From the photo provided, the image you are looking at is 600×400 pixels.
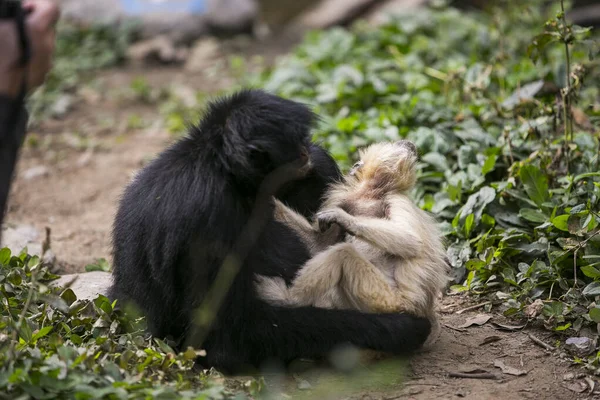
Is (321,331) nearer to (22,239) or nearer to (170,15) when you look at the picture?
(22,239)

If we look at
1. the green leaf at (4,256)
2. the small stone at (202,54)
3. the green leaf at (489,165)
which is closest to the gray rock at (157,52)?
the small stone at (202,54)

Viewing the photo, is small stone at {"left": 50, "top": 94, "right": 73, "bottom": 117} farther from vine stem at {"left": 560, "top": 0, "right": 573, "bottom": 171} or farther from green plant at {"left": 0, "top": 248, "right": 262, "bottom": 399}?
vine stem at {"left": 560, "top": 0, "right": 573, "bottom": 171}

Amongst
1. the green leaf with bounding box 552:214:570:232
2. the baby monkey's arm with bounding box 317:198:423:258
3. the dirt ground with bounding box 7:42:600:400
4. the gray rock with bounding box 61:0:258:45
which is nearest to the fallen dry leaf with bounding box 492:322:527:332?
the dirt ground with bounding box 7:42:600:400

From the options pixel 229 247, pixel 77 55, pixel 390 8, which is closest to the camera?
pixel 229 247

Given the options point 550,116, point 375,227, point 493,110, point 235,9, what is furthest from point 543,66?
point 235,9

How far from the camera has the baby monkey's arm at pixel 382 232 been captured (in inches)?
186

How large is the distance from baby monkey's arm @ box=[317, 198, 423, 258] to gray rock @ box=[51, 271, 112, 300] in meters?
1.55

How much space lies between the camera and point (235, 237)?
432 cm

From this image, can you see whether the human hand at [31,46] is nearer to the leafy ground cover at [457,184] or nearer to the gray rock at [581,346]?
the leafy ground cover at [457,184]

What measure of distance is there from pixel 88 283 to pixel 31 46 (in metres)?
2.27

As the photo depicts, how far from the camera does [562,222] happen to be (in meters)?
5.34

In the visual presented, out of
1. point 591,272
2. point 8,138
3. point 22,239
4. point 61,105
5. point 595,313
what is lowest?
point 595,313

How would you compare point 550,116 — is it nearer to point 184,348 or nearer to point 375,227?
point 375,227

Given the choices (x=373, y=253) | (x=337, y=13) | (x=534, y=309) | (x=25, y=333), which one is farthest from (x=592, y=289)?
(x=337, y=13)
